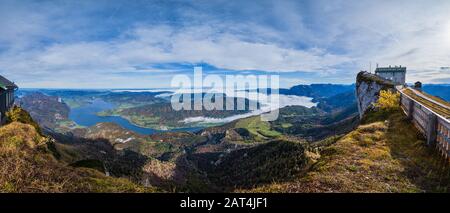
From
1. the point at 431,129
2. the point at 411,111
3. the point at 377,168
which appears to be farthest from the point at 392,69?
the point at 377,168

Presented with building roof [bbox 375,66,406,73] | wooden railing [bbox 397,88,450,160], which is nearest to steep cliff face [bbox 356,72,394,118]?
wooden railing [bbox 397,88,450,160]

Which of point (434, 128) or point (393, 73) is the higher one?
point (393, 73)

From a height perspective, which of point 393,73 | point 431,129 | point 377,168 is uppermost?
point 393,73

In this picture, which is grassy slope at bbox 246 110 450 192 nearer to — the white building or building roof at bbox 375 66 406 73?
the white building

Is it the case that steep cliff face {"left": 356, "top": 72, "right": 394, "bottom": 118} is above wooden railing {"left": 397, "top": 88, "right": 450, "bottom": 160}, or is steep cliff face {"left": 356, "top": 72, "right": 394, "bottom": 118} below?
above

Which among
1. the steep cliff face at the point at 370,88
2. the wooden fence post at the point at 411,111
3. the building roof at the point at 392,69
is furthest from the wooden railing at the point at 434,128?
the building roof at the point at 392,69

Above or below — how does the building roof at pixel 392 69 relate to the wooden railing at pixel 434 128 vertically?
above

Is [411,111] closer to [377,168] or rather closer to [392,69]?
[377,168]

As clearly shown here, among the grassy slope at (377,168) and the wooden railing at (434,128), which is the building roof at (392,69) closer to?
the wooden railing at (434,128)
